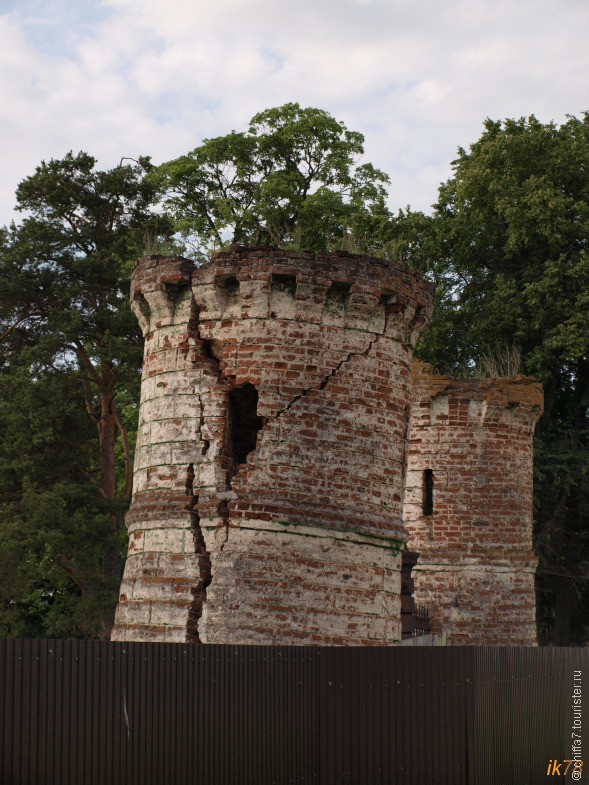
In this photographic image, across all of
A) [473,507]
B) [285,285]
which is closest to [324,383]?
[285,285]

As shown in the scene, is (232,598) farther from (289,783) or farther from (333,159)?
(333,159)

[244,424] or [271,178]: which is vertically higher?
[271,178]

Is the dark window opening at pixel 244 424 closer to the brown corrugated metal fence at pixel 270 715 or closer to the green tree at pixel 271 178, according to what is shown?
the brown corrugated metal fence at pixel 270 715

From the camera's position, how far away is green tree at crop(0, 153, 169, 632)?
26406 millimetres

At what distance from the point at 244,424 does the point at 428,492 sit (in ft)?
24.4

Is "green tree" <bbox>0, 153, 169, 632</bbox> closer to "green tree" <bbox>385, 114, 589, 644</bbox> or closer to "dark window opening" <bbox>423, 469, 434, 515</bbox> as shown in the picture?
"green tree" <bbox>385, 114, 589, 644</bbox>

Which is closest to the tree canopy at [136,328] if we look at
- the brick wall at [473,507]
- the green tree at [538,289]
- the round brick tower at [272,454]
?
the green tree at [538,289]

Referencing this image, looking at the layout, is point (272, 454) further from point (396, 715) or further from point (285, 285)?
point (396, 715)

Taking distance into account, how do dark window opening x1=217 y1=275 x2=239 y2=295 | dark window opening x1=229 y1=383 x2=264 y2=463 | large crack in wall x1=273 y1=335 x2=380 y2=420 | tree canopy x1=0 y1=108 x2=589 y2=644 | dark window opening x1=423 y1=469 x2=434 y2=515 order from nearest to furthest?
large crack in wall x1=273 y1=335 x2=380 y2=420 → dark window opening x1=217 y1=275 x2=239 y2=295 → dark window opening x1=229 y1=383 x2=264 y2=463 → dark window opening x1=423 y1=469 x2=434 y2=515 → tree canopy x1=0 y1=108 x2=589 y2=644

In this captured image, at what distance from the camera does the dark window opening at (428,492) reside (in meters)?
19.3

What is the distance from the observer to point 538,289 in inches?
1033

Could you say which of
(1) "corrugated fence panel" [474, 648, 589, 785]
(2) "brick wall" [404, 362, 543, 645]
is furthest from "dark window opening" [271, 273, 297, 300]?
(2) "brick wall" [404, 362, 543, 645]

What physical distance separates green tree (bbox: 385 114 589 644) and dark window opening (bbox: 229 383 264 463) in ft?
47.1

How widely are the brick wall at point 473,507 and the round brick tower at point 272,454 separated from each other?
21.7 ft
